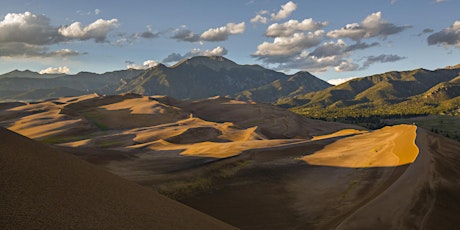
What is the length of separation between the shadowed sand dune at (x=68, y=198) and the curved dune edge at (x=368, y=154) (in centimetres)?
2612

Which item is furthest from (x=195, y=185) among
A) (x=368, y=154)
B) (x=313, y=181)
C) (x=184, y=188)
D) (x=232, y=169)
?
(x=368, y=154)

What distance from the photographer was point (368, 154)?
4225 centimetres

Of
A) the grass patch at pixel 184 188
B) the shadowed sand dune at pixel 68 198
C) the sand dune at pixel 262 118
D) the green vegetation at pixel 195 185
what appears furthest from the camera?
the sand dune at pixel 262 118

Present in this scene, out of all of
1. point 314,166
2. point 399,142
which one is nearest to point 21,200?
point 314,166

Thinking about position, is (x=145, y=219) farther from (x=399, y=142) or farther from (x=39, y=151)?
(x=399, y=142)

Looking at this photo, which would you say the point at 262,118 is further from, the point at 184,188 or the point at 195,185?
the point at 184,188

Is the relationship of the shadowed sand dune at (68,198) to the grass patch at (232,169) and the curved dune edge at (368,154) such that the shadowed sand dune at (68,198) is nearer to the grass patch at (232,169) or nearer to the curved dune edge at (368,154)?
the grass patch at (232,169)

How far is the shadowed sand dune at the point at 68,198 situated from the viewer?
11609 millimetres

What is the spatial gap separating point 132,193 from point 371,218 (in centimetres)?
1519

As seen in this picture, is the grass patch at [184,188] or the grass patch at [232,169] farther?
the grass patch at [232,169]

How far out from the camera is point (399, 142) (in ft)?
145

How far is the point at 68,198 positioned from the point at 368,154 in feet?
125

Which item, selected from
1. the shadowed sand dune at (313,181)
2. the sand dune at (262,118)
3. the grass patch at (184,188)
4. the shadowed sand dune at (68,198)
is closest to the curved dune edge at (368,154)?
the shadowed sand dune at (313,181)

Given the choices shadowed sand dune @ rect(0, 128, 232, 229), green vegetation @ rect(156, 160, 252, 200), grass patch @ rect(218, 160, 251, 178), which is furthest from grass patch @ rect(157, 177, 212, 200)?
shadowed sand dune @ rect(0, 128, 232, 229)
